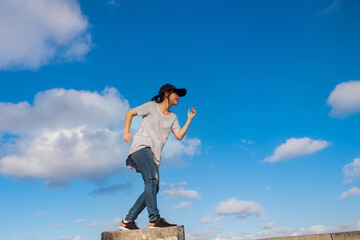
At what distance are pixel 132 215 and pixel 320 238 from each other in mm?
3022

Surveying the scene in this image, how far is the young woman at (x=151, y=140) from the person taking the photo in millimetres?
4910

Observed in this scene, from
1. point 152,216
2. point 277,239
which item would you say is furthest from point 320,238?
point 152,216

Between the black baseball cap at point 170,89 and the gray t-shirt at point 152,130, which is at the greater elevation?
the black baseball cap at point 170,89

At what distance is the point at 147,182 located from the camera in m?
5.03

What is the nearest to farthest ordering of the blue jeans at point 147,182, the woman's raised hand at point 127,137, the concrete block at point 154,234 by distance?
1. the concrete block at point 154,234
2. the blue jeans at point 147,182
3. the woman's raised hand at point 127,137

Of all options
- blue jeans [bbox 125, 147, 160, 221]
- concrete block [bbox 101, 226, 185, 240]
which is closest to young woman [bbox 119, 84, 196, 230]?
blue jeans [bbox 125, 147, 160, 221]

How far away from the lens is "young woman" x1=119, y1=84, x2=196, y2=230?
16.1ft

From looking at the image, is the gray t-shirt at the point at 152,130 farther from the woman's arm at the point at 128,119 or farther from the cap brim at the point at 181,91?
the cap brim at the point at 181,91

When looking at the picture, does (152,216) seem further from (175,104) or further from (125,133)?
(175,104)

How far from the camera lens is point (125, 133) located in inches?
208

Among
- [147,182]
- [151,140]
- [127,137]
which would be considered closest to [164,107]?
[151,140]

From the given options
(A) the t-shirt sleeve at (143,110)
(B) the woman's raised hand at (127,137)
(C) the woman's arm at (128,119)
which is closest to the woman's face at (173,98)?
(A) the t-shirt sleeve at (143,110)

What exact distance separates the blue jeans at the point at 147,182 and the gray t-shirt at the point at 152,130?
0.42 ft

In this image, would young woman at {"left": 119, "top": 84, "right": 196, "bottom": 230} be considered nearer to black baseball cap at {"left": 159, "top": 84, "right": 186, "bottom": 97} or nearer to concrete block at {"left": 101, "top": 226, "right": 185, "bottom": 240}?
black baseball cap at {"left": 159, "top": 84, "right": 186, "bottom": 97}
